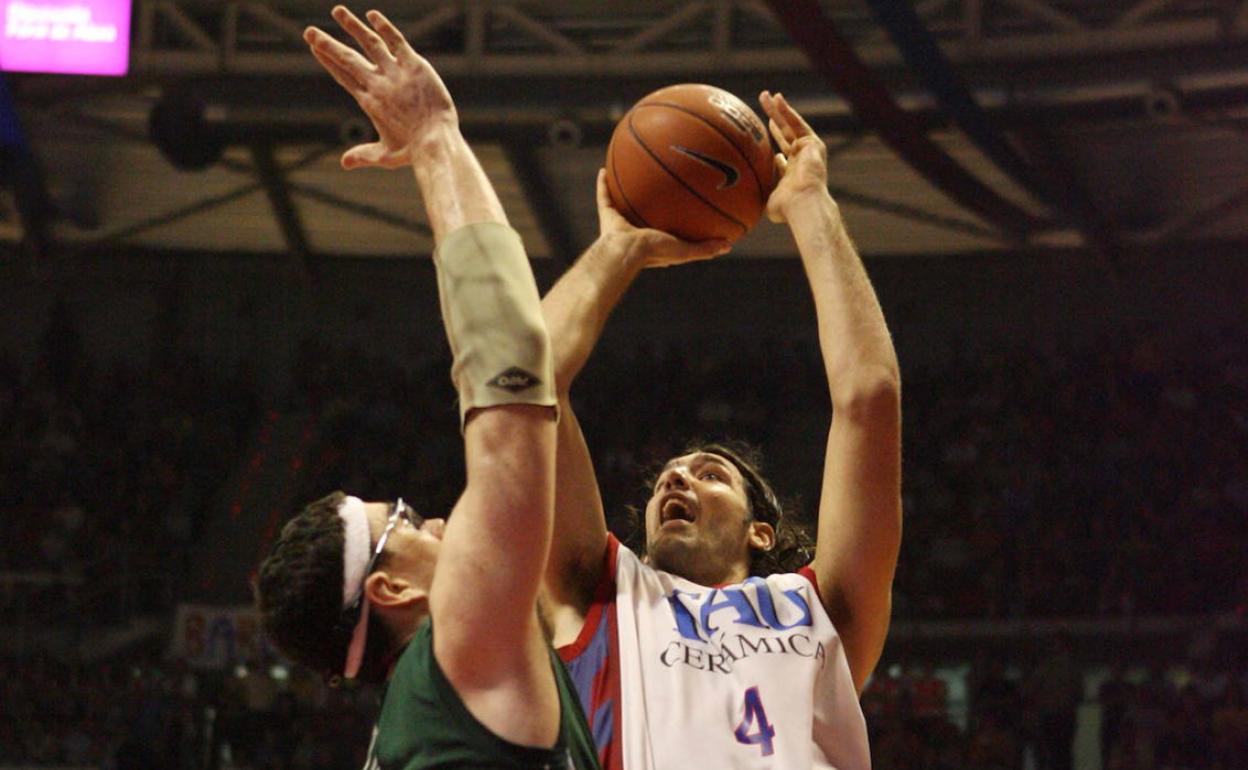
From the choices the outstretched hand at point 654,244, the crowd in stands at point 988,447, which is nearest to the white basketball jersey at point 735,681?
the outstretched hand at point 654,244

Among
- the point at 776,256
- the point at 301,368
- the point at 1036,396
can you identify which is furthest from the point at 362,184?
the point at 1036,396

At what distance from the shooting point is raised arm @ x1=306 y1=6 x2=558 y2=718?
5.50 ft

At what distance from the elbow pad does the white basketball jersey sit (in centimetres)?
103

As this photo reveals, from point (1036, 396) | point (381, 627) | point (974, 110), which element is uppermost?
Result: point (974, 110)

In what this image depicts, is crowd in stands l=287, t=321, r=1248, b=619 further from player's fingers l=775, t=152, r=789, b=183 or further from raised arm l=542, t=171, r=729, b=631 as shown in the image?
raised arm l=542, t=171, r=729, b=631

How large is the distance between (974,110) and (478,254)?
11.0 m

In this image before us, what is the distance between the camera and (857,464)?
2.82 m

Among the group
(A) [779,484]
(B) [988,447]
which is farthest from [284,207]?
(B) [988,447]

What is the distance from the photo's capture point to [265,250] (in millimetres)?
18953

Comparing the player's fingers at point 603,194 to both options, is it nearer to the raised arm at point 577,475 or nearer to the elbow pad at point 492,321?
the raised arm at point 577,475

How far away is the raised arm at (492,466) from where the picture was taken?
1676 mm

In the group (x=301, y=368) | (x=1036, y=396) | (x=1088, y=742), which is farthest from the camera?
(x=301, y=368)

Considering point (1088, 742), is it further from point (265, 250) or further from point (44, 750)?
point (265, 250)

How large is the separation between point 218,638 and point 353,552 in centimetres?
1118
